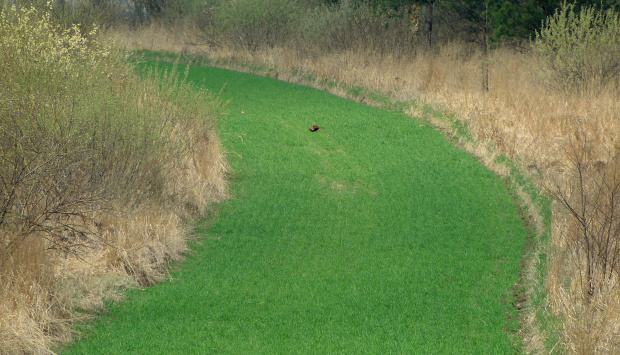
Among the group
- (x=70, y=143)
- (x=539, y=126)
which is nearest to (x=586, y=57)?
(x=539, y=126)

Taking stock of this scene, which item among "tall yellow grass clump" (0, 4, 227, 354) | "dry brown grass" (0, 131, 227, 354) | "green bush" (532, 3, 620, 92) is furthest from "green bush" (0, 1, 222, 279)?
"green bush" (532, 3, 620, 92)

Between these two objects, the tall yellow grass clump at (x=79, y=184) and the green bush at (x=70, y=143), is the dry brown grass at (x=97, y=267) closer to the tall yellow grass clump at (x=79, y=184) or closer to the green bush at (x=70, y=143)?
the tall yellow grass clump at (x=79, y=184)

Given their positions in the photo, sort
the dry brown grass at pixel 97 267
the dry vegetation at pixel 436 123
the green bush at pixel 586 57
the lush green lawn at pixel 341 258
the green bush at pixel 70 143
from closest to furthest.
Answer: the dry brown grass at pixel 97 267 < the dry vegetation at pixel 436 123 < the lush green lawn at pixel 341 258 < the green bush at pixel 70 143 < the green bush at pixel 586 57

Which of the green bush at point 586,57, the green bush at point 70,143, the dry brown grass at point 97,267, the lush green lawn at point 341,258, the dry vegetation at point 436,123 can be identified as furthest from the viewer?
the green bush at point 586,57

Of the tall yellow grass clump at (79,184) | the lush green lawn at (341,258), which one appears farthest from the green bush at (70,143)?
the lush green lawn at (341,258)

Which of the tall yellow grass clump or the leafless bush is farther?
the tall yellow grass clump

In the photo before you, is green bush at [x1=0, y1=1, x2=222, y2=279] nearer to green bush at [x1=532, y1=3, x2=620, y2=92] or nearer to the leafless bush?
the leafless bush

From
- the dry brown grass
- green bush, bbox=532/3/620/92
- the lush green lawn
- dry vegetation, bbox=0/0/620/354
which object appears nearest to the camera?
the dry brown grass
